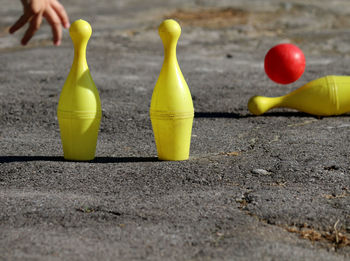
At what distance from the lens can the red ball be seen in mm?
4852

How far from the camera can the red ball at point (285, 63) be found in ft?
15.9

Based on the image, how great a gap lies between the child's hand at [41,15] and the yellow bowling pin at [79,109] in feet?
0.41

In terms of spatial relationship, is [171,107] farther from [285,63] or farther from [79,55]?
[285,63]

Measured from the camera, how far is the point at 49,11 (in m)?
3.62

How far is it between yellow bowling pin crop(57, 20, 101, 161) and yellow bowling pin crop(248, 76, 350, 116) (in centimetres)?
166

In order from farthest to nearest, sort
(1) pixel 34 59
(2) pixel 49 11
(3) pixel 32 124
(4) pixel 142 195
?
1. (1) pixel 34 59
2. (3) pixel 32 124
3. (2) pixel 49 11
4. (4) pixel 142 195

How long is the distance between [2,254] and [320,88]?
10.3ft

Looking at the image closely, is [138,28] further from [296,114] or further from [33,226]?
[33,226]

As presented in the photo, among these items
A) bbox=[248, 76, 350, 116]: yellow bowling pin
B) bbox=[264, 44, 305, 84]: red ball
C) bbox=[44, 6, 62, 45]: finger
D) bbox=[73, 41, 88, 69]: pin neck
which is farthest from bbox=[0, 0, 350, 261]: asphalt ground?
bbox=[44, 6, 62, 45]: finger

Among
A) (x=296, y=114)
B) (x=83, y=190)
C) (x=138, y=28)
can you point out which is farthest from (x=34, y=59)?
(x=83, y=190)

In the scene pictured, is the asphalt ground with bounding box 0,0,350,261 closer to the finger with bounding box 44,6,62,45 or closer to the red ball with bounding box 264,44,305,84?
the red ball with bounding box 264,44,305,84

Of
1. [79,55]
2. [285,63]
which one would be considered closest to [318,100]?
[285,63]

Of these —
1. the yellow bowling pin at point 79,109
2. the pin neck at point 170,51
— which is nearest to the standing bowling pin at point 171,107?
the pin neck at point 170,51

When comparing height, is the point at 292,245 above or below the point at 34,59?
above
